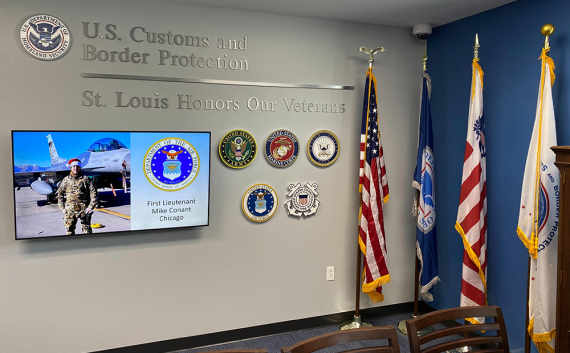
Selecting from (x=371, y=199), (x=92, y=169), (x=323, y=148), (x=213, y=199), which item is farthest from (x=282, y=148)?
(x=92, y=169)

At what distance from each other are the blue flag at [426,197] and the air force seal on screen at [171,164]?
1.76 meters

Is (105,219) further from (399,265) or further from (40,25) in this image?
(399,265)

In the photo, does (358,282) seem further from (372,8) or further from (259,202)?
(372,8)

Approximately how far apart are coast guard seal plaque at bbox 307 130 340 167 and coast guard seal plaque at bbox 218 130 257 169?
47cm

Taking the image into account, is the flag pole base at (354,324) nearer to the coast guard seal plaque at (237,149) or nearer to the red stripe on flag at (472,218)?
the red stripe on flag at (472,218)

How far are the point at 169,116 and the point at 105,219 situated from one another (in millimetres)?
813

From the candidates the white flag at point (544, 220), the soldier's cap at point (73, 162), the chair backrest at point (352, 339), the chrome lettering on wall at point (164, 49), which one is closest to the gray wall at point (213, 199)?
the chrome lettering on wall at point (164, 49)

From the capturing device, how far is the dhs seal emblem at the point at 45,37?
2.64m

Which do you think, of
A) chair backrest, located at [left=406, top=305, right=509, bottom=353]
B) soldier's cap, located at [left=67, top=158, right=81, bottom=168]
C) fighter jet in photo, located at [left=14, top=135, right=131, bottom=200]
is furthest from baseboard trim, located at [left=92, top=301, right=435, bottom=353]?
chair backrest, located at [left=406, top=305, right=509, bottom=353]

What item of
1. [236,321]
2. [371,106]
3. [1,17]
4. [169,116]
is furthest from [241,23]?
[236,321]

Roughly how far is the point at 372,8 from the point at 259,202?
1.64m

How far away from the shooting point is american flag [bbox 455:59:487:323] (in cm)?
302

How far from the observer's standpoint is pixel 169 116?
119 inches

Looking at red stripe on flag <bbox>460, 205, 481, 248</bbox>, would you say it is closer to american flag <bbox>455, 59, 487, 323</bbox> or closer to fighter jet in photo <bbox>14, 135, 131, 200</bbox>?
american flag <bbox>455, 59, 487, 323</bbox>
